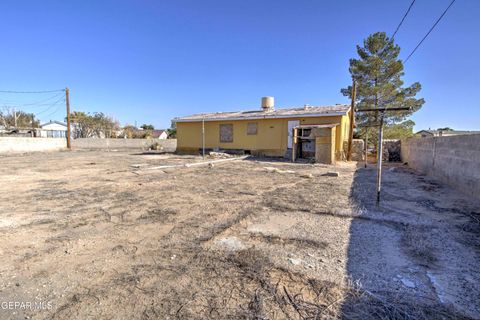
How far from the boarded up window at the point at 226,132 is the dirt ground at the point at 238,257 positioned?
44.5ft

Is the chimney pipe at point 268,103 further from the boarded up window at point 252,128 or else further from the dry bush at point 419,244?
the dry bush at point 419,244

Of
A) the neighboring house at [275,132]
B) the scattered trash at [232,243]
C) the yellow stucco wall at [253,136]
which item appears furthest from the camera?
the yellow stucco wall at [253,136]

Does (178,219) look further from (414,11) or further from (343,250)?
(414,11)

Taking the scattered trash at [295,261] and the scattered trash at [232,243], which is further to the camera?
the scattered trash at [232,243]

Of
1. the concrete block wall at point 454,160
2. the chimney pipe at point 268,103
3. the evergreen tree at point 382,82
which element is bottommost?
the concrete block wall at point 454,160

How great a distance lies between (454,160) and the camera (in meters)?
7.24

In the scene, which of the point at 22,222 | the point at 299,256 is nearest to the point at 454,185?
the point at 299,256

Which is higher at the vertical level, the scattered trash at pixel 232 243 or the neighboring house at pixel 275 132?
the neighboring house at pixel 275 132

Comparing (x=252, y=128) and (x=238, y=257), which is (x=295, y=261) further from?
(x=252, y=128)

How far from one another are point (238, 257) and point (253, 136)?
15.5 meters

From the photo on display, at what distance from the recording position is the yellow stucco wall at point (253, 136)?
51.6ft

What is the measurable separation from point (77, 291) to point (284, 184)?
5989 mm

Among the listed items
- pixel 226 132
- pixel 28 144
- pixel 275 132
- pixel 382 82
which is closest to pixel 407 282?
pixel 275 132

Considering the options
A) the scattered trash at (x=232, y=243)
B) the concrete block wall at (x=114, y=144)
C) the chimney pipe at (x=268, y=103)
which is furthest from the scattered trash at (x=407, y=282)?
the concrete block wall at (x=114, y=144)
